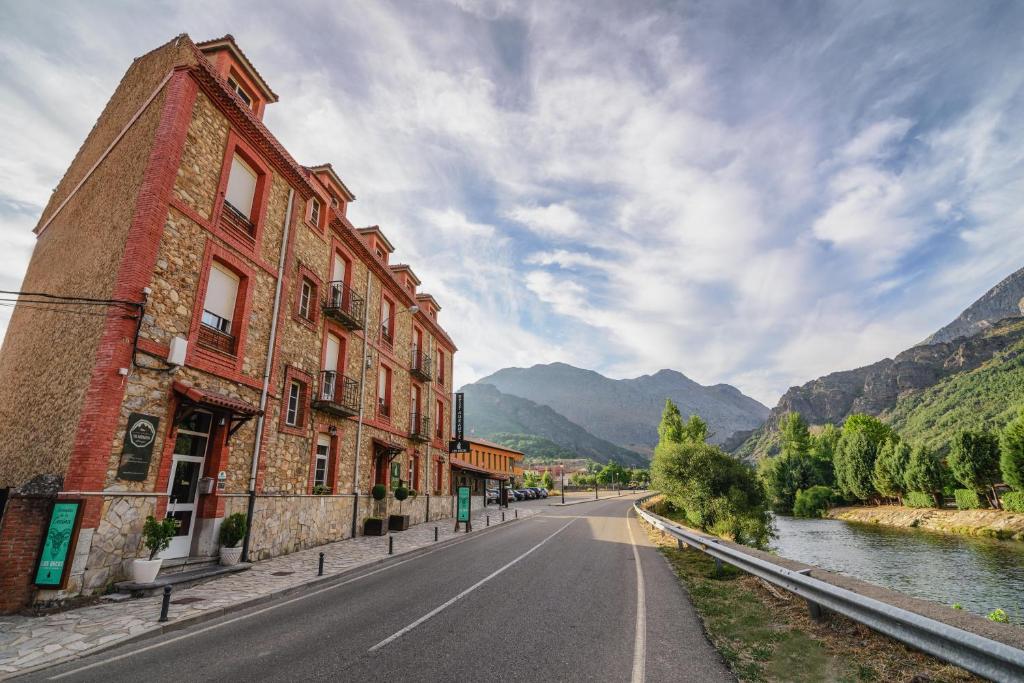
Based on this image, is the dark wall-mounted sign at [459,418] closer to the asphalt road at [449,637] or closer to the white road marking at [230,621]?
the white road marking at [230,621]

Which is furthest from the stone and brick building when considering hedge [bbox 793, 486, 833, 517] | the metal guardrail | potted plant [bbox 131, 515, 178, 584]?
hedge [bbox 793, 486, 833, 517]

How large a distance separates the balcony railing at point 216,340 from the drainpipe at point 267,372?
1.40m

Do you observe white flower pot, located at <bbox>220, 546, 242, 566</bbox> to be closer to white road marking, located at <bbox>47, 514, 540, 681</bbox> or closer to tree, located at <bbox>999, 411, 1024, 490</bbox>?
white road marking, located at <bbox>47, 514, 540, 681</bbox>

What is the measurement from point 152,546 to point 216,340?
5.39 metres

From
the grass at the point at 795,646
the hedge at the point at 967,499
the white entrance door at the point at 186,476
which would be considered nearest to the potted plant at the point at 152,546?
the white entrance door at the point at 186,476

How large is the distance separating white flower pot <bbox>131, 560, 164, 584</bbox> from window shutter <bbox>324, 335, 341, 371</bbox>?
9554 mm

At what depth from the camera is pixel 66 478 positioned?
878 cm

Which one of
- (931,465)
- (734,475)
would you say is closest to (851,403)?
A: (931,465)

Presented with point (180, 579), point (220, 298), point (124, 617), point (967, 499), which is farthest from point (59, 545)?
point (967, 499)

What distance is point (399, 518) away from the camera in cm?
2050

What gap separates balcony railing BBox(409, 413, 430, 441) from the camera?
83.9 feet

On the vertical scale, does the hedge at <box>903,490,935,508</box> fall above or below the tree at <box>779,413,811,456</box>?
below

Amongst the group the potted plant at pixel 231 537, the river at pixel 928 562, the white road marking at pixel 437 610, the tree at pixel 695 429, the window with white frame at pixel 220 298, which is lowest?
the river at pixel 928 562

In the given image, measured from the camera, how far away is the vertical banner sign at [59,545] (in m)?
7.98
